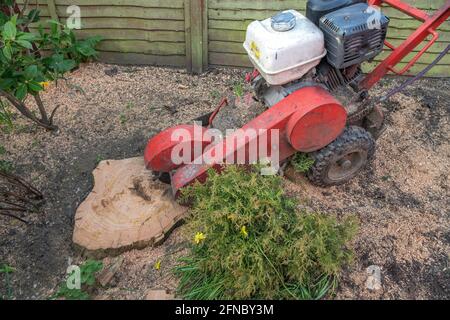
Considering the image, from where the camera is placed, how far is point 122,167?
331 centimetres

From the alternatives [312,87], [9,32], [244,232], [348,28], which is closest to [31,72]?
[9,32]

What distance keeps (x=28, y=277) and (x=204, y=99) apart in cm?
215

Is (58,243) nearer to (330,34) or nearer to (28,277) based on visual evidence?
(28,277)

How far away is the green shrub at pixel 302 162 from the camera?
3098mm

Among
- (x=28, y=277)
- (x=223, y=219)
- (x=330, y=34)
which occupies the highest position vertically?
(x=330, y=34)

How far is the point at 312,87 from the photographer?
2.95 meters

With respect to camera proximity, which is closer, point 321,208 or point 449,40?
point 321,208

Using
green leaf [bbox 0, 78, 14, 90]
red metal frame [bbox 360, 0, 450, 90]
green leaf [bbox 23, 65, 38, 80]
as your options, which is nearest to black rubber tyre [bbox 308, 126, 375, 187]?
red metal frame [bbox 360, 0, 450, 90]

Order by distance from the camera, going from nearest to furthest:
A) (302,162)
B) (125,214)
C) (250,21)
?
(125,214), (302,162), (250,21)

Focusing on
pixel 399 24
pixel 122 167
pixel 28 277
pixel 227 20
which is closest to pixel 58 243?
pixel 28 277

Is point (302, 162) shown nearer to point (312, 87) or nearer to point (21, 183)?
point (312, 87)

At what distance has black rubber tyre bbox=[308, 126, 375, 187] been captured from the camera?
121 inches

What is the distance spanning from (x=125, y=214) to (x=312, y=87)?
1.42m

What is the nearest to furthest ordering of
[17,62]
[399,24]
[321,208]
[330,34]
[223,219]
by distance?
[223,219], [330,34], [17,62], [321,208], [399,24]
